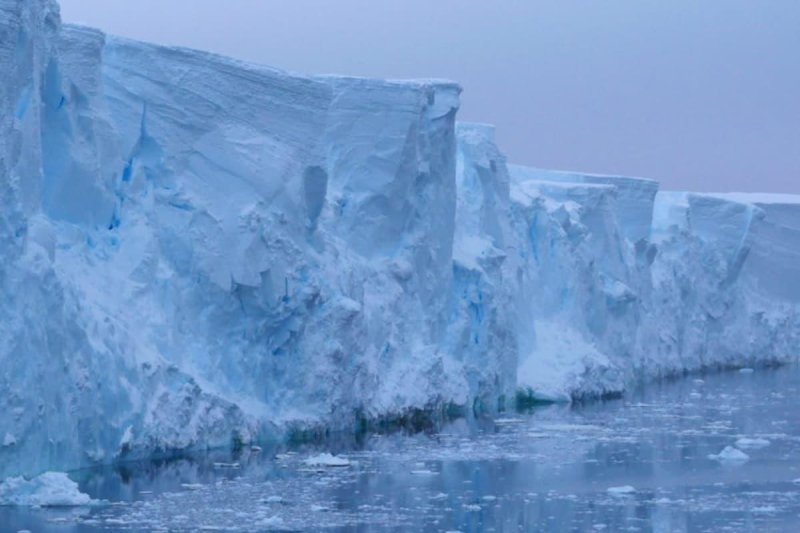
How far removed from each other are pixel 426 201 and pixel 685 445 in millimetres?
4950

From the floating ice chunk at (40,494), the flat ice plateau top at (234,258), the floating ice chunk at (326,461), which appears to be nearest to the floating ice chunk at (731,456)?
the floating ice chunk at (326,461)

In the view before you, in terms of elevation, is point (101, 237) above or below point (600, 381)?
above

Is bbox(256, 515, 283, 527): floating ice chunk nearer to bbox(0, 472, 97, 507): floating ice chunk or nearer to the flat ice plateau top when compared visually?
bbox(0, 472, 97, 507): floating ice chunk

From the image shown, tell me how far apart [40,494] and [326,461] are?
9.97 ft

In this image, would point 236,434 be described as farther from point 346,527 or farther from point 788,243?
point 788,243

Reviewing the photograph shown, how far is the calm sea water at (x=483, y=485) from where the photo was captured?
8758 millimetres

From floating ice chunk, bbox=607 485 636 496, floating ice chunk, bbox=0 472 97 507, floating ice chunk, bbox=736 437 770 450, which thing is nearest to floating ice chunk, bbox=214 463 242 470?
floating ice chunk, bbox=0 472 97 507

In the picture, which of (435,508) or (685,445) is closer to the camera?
(435,508)

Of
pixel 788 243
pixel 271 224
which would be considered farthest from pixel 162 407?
pixel 788 243

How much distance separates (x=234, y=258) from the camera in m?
13.1

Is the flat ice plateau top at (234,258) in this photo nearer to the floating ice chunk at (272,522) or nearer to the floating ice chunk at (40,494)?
the floating ice chunk at (40,494)

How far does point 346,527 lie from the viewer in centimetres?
855

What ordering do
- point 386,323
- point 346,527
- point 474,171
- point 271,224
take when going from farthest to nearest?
point 474,171, point 386,323, point 271,224, point 346,527

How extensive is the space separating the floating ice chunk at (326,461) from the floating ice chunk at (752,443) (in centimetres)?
393
